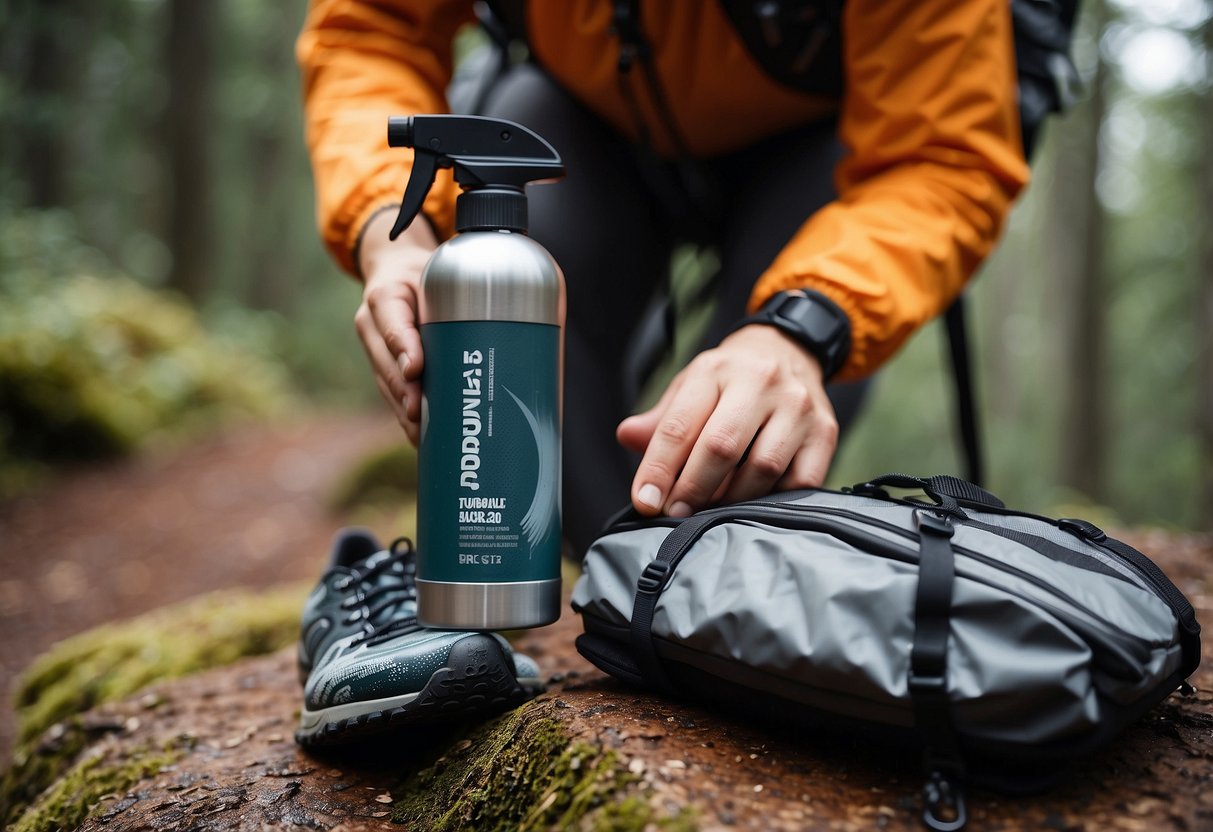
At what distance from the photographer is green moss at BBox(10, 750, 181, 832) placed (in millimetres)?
1790

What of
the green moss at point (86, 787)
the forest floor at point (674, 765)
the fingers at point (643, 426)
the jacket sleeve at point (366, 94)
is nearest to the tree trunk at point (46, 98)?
the forest floor at point (674, 765)

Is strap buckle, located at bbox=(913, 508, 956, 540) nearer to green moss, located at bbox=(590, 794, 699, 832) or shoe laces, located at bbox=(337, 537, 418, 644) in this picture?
green moss, located at bbox=(590, 794, 699, 832)

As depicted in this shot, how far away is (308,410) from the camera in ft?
35.2

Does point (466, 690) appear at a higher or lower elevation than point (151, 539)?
higher

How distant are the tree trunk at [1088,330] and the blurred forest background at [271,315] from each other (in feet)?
0.08

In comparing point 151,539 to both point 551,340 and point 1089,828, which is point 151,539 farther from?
point 1089,828

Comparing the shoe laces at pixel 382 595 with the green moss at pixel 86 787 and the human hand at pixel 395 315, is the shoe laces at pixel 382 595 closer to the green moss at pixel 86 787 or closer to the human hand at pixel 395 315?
the human hand at pixel 395 315

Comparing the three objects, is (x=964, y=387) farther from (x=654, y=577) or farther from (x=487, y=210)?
(x=487, y=210)

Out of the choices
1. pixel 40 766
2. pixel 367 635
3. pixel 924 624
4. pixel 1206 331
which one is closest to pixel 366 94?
pixel 367 635

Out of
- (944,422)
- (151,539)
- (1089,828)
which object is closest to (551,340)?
(1089,828)

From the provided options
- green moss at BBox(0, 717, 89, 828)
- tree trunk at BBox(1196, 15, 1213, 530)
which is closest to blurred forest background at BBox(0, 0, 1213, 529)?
tree trunk at BBox(1196, 15, 1213, 530)

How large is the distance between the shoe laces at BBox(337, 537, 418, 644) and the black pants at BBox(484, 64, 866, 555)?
473 millimetres

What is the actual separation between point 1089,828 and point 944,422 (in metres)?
9.66

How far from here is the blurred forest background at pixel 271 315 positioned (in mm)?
7129
